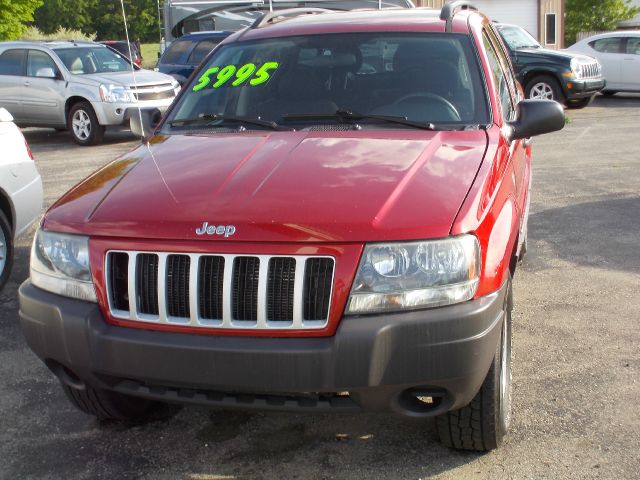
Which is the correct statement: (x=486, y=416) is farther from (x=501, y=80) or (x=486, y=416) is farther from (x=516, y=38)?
(x=516, y=38)

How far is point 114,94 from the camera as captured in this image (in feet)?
45.5

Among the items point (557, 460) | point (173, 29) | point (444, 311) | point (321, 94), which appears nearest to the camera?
point (444, 311)

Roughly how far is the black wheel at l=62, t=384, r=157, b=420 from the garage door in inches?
1097

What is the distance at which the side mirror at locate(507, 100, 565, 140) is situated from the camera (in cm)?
412

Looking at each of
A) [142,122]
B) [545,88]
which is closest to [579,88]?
[545,88]

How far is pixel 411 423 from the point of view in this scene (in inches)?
149

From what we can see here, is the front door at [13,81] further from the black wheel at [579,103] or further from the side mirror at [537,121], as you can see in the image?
the side mirror at [537,121]

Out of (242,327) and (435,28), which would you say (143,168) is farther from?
(435,28)

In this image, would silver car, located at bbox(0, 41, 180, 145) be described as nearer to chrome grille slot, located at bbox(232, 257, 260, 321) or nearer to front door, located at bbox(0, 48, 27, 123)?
front door, located at bbox(0, 48, 27, 123)

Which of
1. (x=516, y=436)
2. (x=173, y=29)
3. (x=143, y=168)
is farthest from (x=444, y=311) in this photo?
(x=173, y=29)

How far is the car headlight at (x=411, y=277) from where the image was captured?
2.92 m

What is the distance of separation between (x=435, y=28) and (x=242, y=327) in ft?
7.70

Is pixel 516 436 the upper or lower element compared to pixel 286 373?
lower

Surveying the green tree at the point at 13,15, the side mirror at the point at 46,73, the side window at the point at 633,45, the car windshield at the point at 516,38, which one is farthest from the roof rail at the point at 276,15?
the green tree at the point at 13,15
